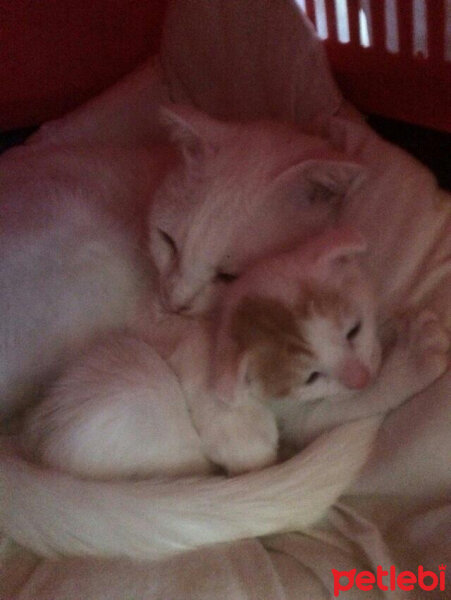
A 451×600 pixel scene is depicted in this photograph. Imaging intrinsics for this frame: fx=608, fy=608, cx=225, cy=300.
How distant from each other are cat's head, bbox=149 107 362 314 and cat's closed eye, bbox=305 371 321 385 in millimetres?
173

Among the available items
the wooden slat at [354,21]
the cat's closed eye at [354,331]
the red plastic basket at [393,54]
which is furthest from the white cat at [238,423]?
the wooden slat at [354,21]

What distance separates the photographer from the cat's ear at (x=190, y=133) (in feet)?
2.76

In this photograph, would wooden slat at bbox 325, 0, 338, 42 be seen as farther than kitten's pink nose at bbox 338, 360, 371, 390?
Yes

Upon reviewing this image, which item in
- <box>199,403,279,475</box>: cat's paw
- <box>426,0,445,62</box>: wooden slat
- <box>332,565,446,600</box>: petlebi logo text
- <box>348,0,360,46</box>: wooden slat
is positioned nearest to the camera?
<box>332,565,446,600</box>: petlebi logo text

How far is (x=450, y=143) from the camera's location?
945 millimetres

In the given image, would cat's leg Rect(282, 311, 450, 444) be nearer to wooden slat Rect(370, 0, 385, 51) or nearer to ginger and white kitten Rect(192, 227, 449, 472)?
ginger and white kitten Rect(192, 227, 449, 472)

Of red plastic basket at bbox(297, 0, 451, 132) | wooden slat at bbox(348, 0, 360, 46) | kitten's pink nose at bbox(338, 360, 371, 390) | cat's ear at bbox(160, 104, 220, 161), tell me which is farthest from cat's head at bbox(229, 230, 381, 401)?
wooden slat at bbox(348, 0, 360, 46)

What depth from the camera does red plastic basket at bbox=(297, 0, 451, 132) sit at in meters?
0.93

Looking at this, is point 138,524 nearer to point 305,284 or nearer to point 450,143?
point 305,284

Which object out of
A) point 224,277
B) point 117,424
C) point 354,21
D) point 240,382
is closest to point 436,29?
point 354,21

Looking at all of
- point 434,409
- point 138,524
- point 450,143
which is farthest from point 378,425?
point 450,143

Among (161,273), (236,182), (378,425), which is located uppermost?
(236,182)

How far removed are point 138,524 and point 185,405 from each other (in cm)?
17

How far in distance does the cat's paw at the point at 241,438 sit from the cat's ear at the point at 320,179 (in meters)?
0.29
